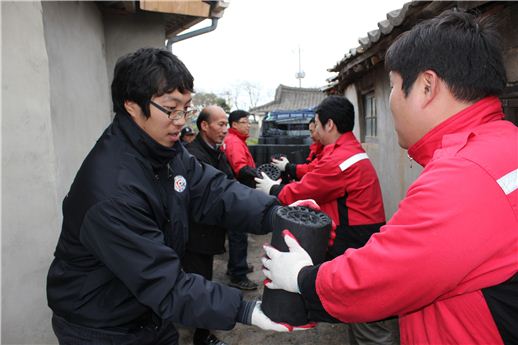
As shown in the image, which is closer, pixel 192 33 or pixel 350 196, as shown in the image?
pixel 350 196

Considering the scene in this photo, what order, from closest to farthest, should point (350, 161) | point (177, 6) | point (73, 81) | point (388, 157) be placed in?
point (350, 161)
point (73, 81)
point (177, 6)
point (388, 157)

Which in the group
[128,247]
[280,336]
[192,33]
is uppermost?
[192,33]

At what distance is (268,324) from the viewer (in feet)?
5.03

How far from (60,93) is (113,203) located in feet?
6.40

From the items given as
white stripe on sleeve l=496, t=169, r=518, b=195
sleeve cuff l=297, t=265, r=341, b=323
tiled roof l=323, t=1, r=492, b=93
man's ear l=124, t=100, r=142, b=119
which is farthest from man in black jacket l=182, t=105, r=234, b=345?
white stripe on sleeve l=496, t=169, r=518, b=195

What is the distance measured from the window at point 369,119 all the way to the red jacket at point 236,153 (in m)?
2.20

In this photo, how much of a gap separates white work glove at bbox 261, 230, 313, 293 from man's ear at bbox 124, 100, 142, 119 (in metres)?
0.88

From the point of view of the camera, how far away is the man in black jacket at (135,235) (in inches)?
55.8

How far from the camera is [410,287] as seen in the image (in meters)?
0.97

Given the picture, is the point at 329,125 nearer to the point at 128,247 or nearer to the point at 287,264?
the point at 287,264

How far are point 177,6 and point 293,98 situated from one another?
2788cm

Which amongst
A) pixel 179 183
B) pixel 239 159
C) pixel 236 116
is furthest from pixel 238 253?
pixel 179 183

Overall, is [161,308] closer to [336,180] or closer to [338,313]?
[338,313]

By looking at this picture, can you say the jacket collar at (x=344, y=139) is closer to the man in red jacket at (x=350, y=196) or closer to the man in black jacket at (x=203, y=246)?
the man in red jacket at (x=350, y=196)
